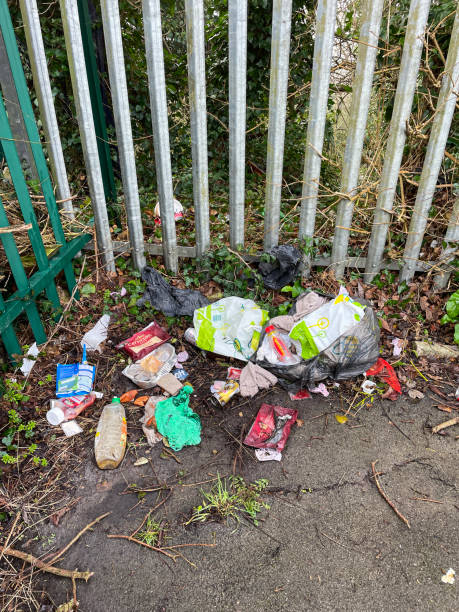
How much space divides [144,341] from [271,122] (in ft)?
5.84

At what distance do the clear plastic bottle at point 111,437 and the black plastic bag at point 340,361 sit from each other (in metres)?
0.95

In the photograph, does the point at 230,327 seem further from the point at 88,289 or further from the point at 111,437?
the point at 88,289

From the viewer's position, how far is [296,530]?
2096mm

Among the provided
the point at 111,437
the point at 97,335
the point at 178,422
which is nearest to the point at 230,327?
the point at 178,422

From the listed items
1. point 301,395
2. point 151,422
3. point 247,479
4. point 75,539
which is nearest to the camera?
point 75,539

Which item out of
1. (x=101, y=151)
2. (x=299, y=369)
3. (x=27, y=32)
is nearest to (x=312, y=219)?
(x=299, y=369)

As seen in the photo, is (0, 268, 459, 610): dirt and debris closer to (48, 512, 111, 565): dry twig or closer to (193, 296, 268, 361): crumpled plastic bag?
(48, 512, 111, 565): dry twig

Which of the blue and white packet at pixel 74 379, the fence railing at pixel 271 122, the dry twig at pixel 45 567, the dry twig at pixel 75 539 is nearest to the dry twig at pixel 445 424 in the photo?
the fence railing at pixel 271 122

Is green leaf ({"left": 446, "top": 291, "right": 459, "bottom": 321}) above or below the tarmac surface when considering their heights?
above

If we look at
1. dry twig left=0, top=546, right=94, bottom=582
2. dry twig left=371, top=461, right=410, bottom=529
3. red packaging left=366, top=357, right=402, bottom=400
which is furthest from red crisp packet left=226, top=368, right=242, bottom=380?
dry twig left=0, top=546, right=94, bottom=582

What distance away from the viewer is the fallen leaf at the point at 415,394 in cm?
287

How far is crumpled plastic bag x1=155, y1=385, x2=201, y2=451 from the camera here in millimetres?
2531

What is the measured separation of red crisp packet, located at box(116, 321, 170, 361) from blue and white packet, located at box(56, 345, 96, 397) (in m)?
0.27

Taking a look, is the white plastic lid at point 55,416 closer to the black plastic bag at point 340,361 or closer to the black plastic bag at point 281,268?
the black plastic bag at point 340,361
